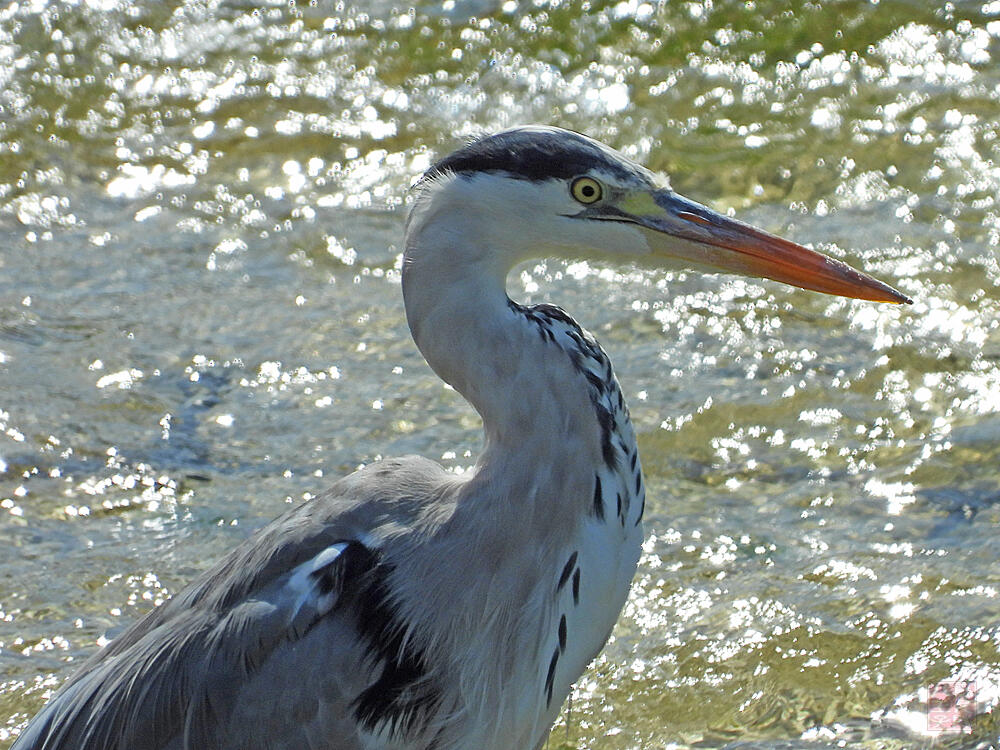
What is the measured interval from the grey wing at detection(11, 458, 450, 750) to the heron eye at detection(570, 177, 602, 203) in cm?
83

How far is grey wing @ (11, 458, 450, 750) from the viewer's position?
297 cm

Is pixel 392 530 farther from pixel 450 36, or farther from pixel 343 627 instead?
pixel 450 36

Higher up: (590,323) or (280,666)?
(590,323)

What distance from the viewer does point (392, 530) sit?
308 cm

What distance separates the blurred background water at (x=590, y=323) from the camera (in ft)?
13.4

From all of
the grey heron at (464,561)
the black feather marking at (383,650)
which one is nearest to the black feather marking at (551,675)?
the grey heron at (464,561)

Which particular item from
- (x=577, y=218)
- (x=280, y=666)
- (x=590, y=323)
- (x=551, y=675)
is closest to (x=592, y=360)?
(x=577, y=218)

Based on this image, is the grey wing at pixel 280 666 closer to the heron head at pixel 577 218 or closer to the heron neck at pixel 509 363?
the heron neck at pixel 509 363

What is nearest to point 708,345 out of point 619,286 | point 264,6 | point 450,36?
point 619,286

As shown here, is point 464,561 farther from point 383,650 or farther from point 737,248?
point 737,248

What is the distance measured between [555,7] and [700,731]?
5610 millimetres

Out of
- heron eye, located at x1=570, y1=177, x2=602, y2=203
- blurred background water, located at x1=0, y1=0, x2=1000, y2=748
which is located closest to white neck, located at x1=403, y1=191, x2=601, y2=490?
heron eye, located at x1=570, y1=177, x2=602, y2=203

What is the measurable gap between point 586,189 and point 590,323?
259cm
